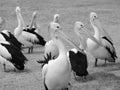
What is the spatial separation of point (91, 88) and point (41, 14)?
29.8ft

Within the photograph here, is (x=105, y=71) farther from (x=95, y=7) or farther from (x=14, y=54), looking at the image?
(x=95, y=7)

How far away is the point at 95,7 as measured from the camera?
16.8m

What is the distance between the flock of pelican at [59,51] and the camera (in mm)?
5891

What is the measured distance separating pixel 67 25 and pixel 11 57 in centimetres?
582

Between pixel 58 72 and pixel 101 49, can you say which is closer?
pixel 58 72

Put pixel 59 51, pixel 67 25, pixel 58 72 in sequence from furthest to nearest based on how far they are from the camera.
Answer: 1. pixel 67 25
2. pixel 59 51
3. pixel 58 72

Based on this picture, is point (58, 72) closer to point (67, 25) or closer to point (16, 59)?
point (16, 59)

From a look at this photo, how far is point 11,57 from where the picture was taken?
7.78 metres

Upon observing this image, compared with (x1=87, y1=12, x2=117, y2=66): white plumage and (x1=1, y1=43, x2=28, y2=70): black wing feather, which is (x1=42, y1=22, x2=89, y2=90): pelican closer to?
(x1=1, y1=43, x2=28, y2=70): black wing feather

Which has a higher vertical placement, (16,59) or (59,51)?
(59,51)

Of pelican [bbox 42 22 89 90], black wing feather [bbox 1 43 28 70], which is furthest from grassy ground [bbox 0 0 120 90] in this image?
pelican [bbox 42 22 89 90]

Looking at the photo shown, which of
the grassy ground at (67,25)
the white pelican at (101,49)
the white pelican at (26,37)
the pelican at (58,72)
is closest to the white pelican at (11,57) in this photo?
the grassy ground at (67,25)

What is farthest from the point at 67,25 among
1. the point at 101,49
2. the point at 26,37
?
the point at 101,49

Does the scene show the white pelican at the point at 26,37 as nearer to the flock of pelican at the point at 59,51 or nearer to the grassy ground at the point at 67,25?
the flock of pelican at the point at 59,51
